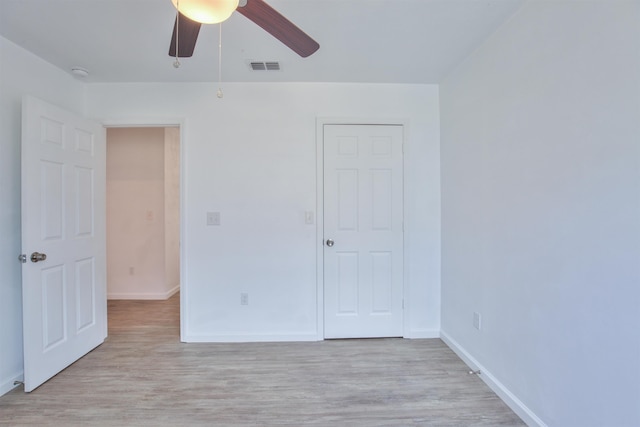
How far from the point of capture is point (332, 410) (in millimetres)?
1771

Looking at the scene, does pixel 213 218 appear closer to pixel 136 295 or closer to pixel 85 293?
pixel 85 293

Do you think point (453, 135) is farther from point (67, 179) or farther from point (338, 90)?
point (67, 179)

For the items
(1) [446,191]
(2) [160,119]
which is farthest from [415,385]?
(2) [160,119]

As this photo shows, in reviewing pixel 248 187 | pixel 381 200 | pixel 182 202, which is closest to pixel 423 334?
pixel 381 200

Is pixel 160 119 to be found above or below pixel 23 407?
above

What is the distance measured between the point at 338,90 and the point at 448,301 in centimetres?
223

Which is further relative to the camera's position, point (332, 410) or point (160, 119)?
point (160, 119)

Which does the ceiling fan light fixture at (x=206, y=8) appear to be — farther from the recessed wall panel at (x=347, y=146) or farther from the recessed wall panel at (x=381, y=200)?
the recessed wall panel at (x=381, y=200)

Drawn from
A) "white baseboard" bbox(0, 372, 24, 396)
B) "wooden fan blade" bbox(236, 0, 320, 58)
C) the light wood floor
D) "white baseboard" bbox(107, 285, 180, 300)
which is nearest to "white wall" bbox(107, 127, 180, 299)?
"white baseboard" bbox(107, 285, 180, 300)

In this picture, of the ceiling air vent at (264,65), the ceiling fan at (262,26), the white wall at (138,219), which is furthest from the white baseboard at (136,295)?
the ceiling fan at (262,26)

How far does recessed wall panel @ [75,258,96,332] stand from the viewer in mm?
2389

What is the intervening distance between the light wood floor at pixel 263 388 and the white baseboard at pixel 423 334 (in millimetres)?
71

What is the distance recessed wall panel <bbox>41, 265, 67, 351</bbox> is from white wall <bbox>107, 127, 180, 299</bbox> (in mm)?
1700

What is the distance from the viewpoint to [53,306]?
7.07ft
